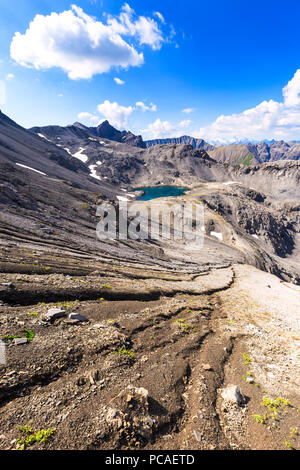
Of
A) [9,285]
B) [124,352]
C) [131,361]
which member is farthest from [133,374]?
[9,285]

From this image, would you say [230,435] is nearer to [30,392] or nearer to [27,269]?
[30,392]

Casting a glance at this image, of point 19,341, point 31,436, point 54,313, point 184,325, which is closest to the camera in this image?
point 31,436

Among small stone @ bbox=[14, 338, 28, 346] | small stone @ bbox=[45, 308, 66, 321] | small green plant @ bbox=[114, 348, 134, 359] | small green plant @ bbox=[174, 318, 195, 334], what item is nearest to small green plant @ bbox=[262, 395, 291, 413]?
small green plant @ bbox=[174, 318, 195, 334]

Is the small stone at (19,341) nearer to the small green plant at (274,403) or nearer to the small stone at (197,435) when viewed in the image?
the small stone at (197,435)

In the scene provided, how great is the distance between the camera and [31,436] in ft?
26.9

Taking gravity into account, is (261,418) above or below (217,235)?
below

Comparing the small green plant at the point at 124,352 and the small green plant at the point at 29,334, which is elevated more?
the small green plant at the point at 29,334

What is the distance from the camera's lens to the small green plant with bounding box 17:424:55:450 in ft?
25.9

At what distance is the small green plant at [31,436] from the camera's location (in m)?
7.90

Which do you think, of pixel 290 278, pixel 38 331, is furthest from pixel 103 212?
pixel 290 278

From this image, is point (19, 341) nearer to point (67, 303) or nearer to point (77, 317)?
point (77, 317)

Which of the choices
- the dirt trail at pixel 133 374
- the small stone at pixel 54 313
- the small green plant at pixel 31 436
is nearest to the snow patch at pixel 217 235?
the dirt trail at pixel 133 374

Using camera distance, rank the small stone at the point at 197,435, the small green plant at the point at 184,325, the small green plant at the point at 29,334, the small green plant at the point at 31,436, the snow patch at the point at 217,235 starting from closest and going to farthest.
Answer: the small green plant at the point at 31,436 → the small stone at the point at 197,435 → the small green plant at the point at 29,334 → the small green plant at the point at 184,325 → the snow patch at the point at 217,235

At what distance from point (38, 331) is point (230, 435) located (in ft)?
41.3
